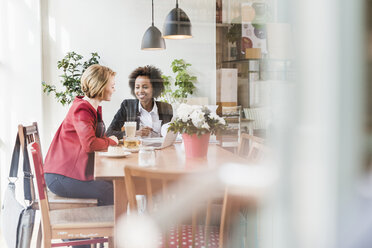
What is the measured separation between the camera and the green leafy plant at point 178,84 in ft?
9.18

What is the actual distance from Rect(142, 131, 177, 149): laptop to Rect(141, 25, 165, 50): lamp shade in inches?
30.4

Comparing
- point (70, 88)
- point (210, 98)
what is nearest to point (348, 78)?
point (210, 98)

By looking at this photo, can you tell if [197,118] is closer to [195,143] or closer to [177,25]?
[195,143]

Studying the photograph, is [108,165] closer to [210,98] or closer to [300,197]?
[210,98]

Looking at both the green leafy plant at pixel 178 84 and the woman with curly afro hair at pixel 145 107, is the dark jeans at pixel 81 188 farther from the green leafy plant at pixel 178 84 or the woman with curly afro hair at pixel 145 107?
the green leafy plant at pixel 178 84

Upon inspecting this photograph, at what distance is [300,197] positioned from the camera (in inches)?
11.2

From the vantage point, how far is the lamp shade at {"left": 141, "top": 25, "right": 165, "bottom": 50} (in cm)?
281

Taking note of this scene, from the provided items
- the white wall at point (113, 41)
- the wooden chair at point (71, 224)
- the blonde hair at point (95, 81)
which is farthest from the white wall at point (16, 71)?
the wooden chair at point (71, 224)

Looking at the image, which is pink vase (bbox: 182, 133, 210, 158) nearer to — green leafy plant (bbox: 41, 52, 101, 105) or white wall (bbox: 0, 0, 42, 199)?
green leafy plant (bbox: 41, 52, 101, 105)

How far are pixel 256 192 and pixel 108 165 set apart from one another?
1.35 meters

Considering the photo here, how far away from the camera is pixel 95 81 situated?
2.22 meters

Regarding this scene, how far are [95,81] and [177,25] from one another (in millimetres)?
873

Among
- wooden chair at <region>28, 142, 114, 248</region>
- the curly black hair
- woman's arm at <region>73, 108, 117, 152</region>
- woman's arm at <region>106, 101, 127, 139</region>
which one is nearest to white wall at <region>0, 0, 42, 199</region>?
woman's arm at <region>106, 101, 127, 139</region>

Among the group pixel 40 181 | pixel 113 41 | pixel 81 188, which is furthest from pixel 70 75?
pixel 40 181
